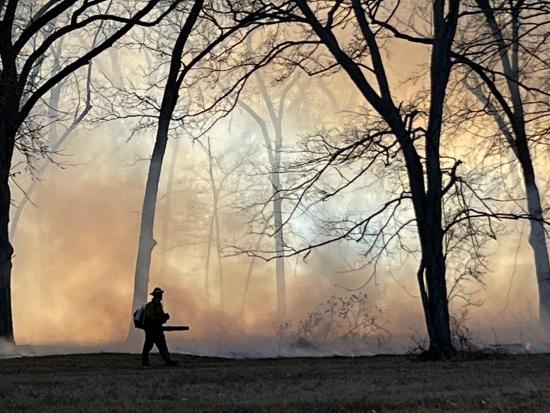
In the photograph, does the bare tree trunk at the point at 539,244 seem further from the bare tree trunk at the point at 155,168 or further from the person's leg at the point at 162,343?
the person's leg at the point at 162,343

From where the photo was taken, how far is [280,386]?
13289mm

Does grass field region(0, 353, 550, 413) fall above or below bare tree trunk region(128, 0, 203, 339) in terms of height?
below

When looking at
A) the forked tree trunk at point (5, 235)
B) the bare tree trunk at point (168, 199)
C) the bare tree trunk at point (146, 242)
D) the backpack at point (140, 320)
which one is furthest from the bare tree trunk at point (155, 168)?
the bare tree trunk at point (168, 199)

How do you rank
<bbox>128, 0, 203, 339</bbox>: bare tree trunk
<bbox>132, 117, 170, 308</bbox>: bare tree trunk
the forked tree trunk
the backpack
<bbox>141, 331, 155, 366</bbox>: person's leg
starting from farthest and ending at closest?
<bbox>132, 117, 170, 308</bbox>: bare tree trunk < <bbox>128, 0, 203, 339</bbox>: bare tree trunk < the forked tree trunk < <bbox>141, 331, 155, 366</bbox>: person's leg < the backpack

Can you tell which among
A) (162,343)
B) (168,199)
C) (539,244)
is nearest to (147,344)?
(162,343)

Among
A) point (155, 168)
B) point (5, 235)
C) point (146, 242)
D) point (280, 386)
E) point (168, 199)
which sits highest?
point (168, 199)

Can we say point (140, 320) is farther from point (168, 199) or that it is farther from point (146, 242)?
point (168, 199)

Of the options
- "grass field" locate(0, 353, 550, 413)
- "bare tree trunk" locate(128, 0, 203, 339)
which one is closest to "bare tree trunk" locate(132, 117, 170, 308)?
"bare tree trunk" locate(128, 0, 203, 339)

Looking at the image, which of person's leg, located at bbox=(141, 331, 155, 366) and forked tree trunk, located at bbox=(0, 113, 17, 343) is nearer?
person's leg, located at bbox=(141, 331, 155, 366)

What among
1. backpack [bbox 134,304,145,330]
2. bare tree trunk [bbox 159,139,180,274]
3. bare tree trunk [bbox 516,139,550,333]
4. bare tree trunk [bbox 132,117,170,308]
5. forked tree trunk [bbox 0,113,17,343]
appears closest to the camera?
backpack [bbox 134,304,145,330]

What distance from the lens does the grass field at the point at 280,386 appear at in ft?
35.2

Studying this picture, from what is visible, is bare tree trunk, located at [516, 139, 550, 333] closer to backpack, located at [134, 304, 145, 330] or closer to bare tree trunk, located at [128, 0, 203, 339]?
bare tree trunk, located at [128, 0, 203, 339]

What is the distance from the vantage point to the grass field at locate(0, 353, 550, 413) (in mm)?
10727

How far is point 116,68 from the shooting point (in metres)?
43.1
